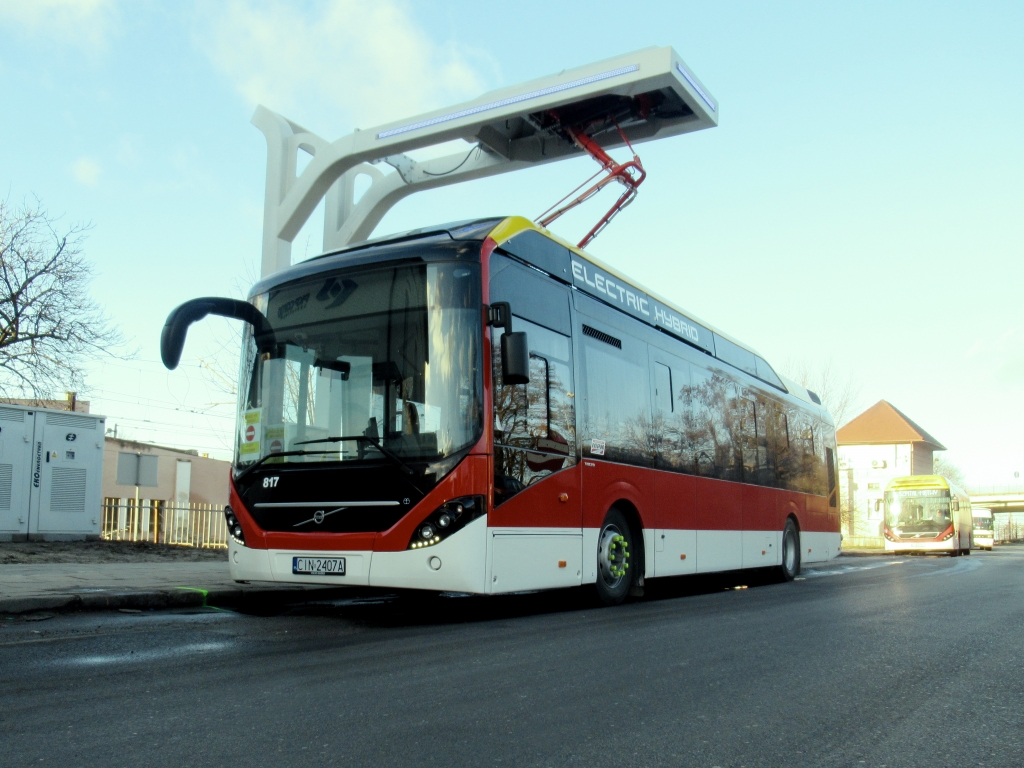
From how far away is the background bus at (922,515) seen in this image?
1635 inches

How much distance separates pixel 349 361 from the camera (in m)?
8.27

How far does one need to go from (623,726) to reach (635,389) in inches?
276

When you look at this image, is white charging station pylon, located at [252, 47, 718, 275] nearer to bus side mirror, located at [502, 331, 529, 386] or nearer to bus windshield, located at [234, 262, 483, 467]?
bus windshield, located at [234, 262, 483, 467]

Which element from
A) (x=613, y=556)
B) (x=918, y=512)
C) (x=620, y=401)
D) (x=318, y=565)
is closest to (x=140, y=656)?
(x=318, y=565)

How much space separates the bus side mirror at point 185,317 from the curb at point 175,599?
225cm

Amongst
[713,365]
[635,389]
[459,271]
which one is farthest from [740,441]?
[459,271]

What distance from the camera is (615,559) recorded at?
391 inches

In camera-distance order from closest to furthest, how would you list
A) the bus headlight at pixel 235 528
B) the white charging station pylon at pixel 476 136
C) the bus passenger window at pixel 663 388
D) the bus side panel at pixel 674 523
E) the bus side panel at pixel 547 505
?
1. the bus side panel at pixel 547 505
2. the bus headlight at pixel 235 528
3. the bus side panel at pixel 674 523
4. the bus passenger window at pixel 663 388
5. the white charging station pylon at pixel 476 136

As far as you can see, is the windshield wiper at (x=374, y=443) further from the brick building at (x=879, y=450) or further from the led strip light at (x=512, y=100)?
the brick building at (x=879, y=450)

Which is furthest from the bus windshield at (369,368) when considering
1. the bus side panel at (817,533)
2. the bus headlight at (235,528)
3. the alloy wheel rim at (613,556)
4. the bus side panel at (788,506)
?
the bus side panel at (817,533)

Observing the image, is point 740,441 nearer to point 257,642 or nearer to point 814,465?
point 814,465

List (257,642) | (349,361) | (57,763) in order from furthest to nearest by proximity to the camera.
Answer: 1. (349,361)
2. (257,642)
3. (57,763)

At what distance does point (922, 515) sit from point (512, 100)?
35694mm

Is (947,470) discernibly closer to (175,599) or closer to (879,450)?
(879,450)
